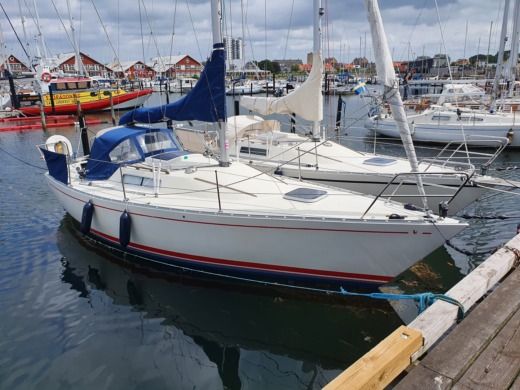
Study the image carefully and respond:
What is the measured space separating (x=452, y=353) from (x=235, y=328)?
13.5 feet

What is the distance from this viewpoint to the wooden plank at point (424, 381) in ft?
10.3

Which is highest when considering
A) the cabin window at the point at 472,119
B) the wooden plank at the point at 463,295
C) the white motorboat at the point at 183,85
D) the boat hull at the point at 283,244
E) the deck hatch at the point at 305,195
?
the white motorboat at the point at 183,85

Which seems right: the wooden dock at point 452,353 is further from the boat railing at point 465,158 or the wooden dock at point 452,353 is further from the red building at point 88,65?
the red building at point 88,65

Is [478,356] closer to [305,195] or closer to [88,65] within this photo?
[305,195]

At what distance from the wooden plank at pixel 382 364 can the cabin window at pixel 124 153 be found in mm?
7896

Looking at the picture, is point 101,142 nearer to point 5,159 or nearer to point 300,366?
point 300,366

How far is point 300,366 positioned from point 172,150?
20.4 feet

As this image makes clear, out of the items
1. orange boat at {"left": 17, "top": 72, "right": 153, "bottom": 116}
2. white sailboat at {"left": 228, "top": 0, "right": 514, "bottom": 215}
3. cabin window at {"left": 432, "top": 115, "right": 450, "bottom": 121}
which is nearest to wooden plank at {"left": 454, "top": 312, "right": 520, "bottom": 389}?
white sailboat at {"left": 228, "top": 0, "right": 514, "bottom": 215}

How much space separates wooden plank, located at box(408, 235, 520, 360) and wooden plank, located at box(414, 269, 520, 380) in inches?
3.8

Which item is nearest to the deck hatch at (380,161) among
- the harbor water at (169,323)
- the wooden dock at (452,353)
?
the harbor water at (169,323)

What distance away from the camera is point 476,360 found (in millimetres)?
3438

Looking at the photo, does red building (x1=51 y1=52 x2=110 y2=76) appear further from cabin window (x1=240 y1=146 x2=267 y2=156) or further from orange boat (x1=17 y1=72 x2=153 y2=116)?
cabin window (x1=240 y1=146 x2=267 y2=156)

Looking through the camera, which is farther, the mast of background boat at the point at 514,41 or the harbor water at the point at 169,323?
the mast of background boat at the point at 514,41

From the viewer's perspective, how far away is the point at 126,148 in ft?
32.3
